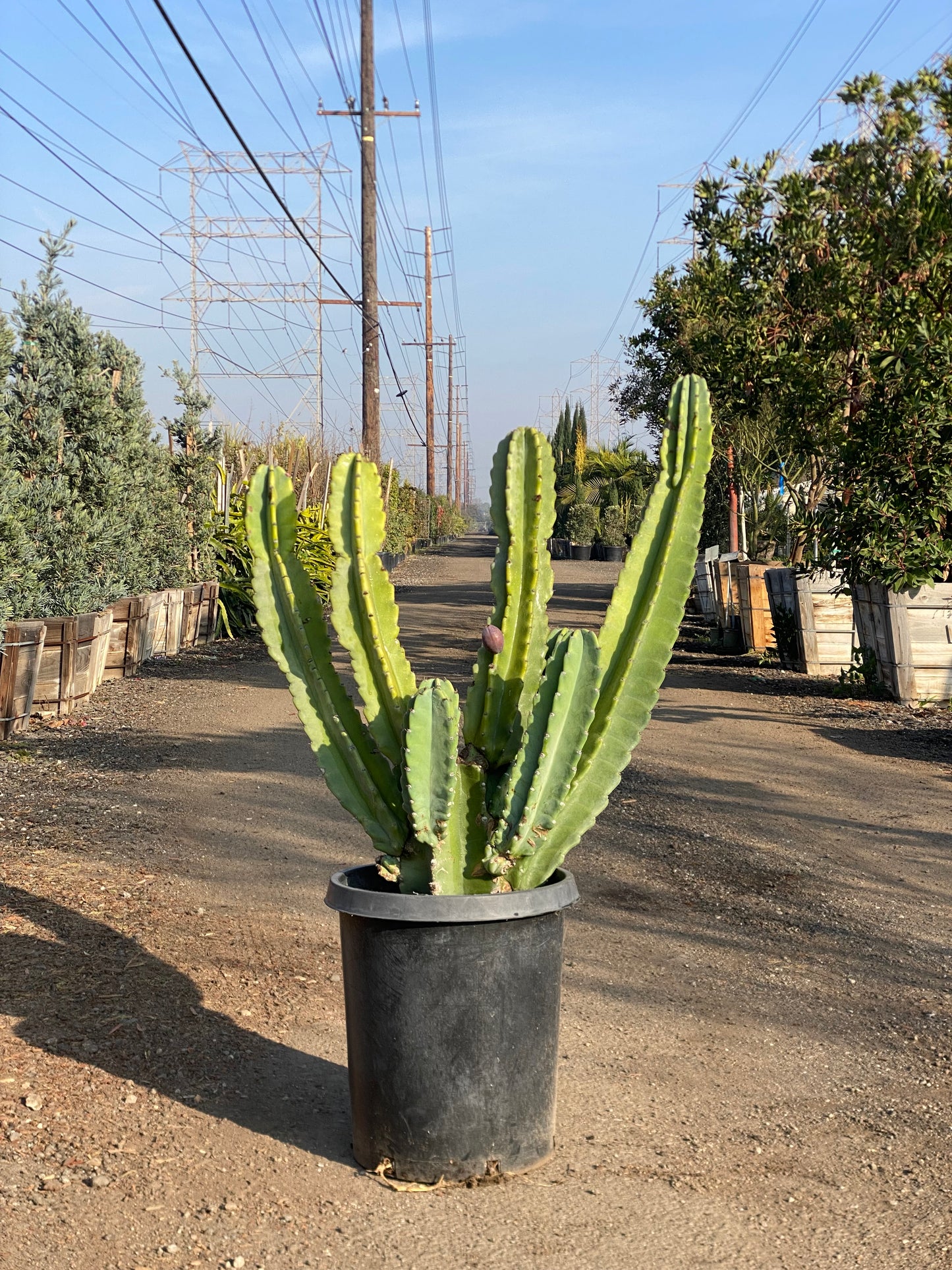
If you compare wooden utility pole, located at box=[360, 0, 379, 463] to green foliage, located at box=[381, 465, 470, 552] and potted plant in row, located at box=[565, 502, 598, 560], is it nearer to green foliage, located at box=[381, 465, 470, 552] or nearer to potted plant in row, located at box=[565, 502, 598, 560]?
green foliage, located at box=[381, 465, 470, 552]

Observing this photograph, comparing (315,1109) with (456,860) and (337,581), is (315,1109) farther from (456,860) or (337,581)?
(337,581)

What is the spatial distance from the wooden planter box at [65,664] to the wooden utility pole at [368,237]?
1214cm

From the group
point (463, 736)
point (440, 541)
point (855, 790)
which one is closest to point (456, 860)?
point (463, 736)

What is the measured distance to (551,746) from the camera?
3.01m

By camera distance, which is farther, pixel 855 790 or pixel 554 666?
pixel 855 790

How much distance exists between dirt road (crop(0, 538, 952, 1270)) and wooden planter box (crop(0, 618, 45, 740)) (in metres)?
0.68

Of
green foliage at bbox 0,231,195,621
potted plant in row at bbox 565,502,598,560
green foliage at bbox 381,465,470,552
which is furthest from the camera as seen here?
potted plant in row at bbox 565,502,598,560

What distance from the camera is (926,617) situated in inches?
391

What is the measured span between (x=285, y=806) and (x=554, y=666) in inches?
158

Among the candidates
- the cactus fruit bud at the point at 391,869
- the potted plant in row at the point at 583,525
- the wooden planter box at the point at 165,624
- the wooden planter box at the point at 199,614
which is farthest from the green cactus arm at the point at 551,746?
the potted plant in row at the point at 583,525

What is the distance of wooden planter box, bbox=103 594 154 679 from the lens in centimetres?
1099

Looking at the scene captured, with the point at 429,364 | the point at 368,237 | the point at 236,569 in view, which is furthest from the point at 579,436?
the point at 236,569

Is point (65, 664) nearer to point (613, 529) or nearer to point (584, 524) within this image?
point (613, 529)

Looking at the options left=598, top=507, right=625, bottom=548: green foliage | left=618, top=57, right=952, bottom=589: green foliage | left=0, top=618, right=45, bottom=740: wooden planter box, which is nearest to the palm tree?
left=598, top=507, right=625, bottom=548: green foliage
